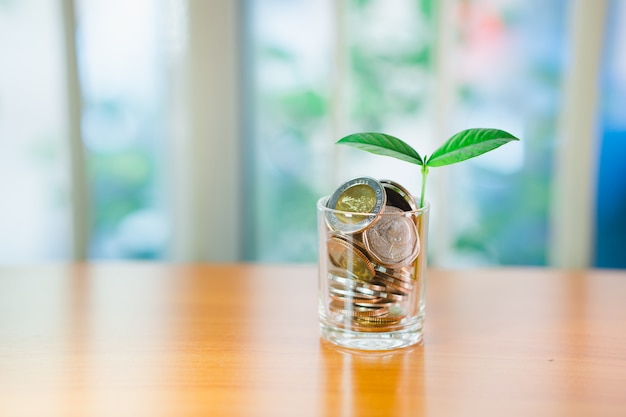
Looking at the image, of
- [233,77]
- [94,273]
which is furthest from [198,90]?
[94,273]

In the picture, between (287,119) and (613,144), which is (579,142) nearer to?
(613,144)

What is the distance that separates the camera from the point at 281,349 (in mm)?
1149

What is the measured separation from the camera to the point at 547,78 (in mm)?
3059

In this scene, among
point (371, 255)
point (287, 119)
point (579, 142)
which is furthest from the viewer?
point (287, 119)

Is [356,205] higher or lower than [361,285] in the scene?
higher

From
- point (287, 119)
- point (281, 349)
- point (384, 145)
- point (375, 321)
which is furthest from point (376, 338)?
point (287, 119)

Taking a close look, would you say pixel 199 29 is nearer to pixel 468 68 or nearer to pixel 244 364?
pixel 468 68

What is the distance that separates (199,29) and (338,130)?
2.10 ft

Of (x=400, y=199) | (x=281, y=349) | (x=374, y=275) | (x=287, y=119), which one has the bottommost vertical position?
(x=281, y=349)

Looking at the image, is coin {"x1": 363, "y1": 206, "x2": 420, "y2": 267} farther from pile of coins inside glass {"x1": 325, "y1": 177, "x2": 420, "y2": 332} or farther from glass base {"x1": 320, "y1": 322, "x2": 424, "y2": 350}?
glass base {"x1": 320, "y1": 322, "x2": 424, "y2": 350}

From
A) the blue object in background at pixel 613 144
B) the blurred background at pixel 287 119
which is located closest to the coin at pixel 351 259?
the blurred background at pixel 287 119

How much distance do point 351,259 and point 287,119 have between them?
2.09 meters

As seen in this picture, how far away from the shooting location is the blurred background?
2.92m

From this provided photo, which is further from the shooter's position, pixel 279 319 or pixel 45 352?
pixel 279 319
